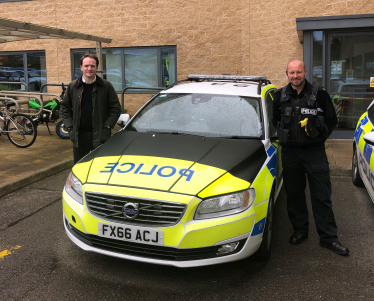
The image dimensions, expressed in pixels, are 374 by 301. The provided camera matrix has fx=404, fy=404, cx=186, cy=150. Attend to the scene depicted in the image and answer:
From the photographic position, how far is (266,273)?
343 centimetres

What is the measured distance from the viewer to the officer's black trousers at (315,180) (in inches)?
151

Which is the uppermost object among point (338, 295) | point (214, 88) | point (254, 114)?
point (214, 88)

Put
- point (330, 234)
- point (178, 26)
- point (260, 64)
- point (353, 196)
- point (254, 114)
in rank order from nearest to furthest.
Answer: point (330, 234) < point (254, 114) < point (353, 196) < point (260, 64) < point (178, 26)

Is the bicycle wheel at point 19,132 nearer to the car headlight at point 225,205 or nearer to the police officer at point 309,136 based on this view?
the police officer at point 309,136

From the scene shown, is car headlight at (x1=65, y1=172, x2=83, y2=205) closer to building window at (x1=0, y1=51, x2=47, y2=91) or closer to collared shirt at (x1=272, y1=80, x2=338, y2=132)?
collared shirt at (x1=272, y1=80, x2=338, y2=132)

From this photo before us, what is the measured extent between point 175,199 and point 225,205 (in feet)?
1.32

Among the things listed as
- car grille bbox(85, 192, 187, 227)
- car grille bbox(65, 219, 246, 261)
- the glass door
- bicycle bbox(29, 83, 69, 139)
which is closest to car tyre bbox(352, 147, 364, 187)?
car grille bbox(65, 219, 246, 261)

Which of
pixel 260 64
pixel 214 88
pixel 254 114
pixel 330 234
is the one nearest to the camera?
pixel 330 234

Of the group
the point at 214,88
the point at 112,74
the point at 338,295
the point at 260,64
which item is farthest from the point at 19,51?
the point at 338,295

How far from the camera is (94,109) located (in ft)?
15.6

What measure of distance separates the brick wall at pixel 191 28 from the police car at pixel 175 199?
7.44 m

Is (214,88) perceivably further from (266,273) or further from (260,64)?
(260,64)

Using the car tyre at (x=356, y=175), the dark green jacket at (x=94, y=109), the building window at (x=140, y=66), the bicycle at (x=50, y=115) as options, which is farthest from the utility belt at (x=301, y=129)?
the building window at (x=140, y=66)

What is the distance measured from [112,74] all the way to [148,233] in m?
11.7
